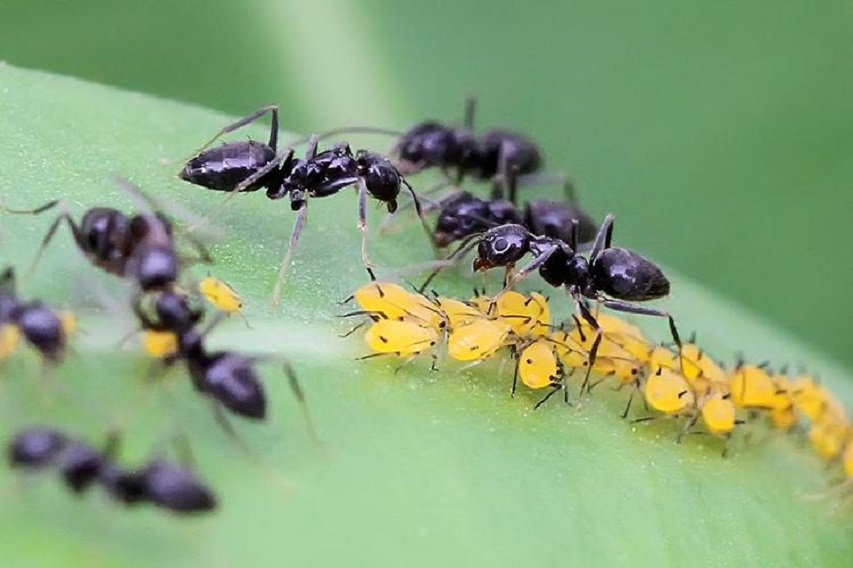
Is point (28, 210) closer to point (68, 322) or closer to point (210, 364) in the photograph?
point (68, 322)

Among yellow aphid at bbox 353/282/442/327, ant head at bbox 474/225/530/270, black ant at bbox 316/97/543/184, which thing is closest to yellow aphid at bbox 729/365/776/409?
ant head at bbox 474/225/530/270

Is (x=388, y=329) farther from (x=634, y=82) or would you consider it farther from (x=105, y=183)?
(x=634, y=82)

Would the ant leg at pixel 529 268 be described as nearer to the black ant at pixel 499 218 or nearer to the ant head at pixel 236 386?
the black ant at pixel 499 218

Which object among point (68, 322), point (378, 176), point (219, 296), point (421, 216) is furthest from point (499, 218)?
point (68, 322)

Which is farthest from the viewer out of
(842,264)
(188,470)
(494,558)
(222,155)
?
(842,264)

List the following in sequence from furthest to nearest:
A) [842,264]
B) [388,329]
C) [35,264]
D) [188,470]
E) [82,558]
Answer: [842,264] → [388,329] → [35,264] → [188,470] → [82,558]

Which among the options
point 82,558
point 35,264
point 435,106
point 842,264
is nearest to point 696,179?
point 842,264

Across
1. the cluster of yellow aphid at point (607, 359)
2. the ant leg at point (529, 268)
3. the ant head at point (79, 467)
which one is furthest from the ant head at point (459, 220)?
the ant head at point (79, 467)
